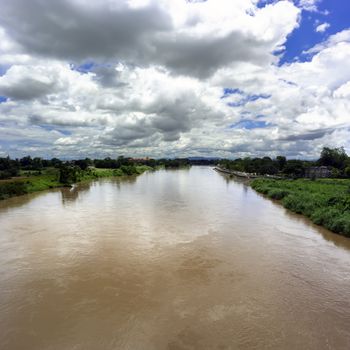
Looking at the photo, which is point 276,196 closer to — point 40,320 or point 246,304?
point 246,304

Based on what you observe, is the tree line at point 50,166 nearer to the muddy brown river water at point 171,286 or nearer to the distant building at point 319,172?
the muddy brown river water at point 171,286

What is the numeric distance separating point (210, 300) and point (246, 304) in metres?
1.01

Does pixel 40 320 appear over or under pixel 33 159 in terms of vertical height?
under

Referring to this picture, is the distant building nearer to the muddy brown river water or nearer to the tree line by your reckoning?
the tree line

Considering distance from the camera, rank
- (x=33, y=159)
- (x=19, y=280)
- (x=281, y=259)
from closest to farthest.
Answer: (x=19, y=280) → (x=281, y=259) → (x=33, y=159)

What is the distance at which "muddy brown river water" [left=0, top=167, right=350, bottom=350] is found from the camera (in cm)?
664

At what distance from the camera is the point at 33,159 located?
79.5 meters

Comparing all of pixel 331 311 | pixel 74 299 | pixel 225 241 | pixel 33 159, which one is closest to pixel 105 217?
pixel 225 241

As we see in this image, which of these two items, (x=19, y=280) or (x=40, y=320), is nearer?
(x=40, y=320)

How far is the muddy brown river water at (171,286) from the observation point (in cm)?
664

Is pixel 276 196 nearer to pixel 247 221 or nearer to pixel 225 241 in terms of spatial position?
pixel 247 221

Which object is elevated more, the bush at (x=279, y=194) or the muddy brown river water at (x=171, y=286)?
the bush at (x=279, y=194)

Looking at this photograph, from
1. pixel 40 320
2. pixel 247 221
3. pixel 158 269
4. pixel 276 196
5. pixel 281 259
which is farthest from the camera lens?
pixel 276 196

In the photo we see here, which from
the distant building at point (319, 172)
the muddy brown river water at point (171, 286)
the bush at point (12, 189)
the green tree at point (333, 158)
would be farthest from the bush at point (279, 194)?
the green tree at point (333, 158)
